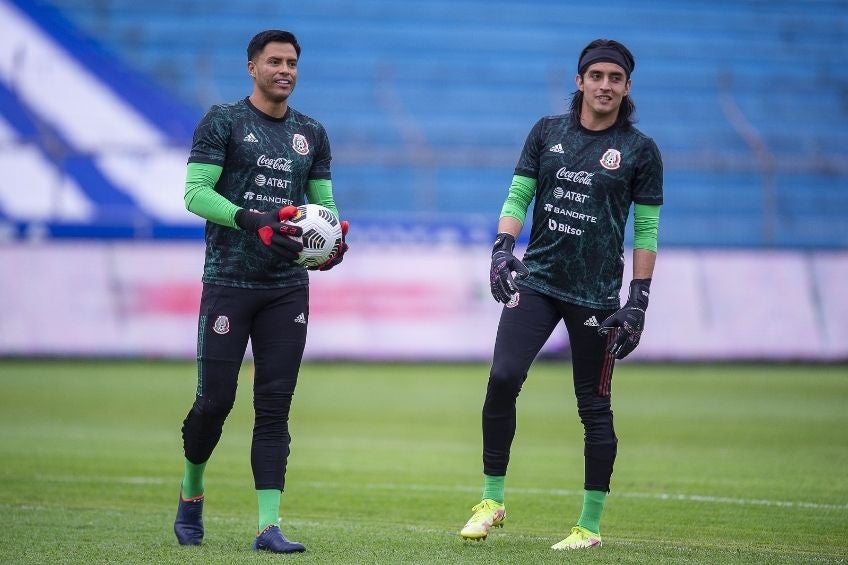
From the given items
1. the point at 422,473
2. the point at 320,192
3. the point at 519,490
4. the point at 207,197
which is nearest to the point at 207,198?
the point at 207,197

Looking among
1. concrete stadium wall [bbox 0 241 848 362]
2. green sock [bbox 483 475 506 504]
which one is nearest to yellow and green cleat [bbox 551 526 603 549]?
green sock [bbox 483 475 506 504]

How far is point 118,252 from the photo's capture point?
2084 cm

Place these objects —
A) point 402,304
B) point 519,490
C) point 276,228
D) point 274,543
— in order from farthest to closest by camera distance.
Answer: point 402,304 → point 519,490 → point 274,543 → point 276,228

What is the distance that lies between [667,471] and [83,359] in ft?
42.5

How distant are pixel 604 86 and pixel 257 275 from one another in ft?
6.36

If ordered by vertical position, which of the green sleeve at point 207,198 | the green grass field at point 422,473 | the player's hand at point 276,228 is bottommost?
the green grass field at point 422,473

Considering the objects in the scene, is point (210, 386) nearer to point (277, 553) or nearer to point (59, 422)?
point (277, 553)

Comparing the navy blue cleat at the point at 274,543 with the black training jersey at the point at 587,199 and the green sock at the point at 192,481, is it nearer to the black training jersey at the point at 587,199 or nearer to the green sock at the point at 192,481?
the green sock at the point at 192,481

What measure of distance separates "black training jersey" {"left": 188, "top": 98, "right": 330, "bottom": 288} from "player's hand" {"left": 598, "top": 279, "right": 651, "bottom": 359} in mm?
1593

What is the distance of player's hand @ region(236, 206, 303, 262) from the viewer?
6156mm

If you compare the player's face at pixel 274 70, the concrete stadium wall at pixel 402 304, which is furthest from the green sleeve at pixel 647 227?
the concrete stadium wall at pixel 402 304

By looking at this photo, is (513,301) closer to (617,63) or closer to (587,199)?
(587,199)

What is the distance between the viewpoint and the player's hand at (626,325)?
6.49 metres

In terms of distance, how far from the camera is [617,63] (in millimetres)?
6574
